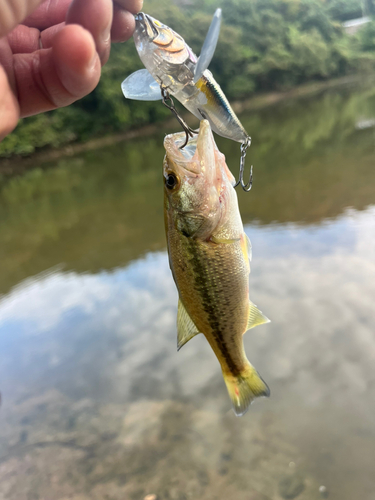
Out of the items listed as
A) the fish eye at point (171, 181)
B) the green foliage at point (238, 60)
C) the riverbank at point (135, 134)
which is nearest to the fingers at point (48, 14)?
the fish eye at point (171, 181)

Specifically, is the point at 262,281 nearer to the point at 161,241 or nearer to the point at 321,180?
the point at 161,241

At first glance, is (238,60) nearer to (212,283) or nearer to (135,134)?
(135,134)

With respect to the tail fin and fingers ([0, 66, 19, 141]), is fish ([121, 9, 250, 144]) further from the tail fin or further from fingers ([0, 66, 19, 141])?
the tail fin

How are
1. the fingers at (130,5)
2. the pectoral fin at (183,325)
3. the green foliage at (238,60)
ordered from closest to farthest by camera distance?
1. the fingers at (130,5)
2. the pectoral fin at (183,325)
3. the green foliage at (238,60)

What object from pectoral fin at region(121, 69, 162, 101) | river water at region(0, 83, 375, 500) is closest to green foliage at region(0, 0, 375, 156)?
river water at region(0, 83, 375, 500)

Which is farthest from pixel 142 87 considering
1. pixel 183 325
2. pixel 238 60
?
A: pixel 238 60

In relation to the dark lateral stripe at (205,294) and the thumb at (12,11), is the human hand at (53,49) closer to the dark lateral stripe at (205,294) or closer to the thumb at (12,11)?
the thumb at (12,11)
